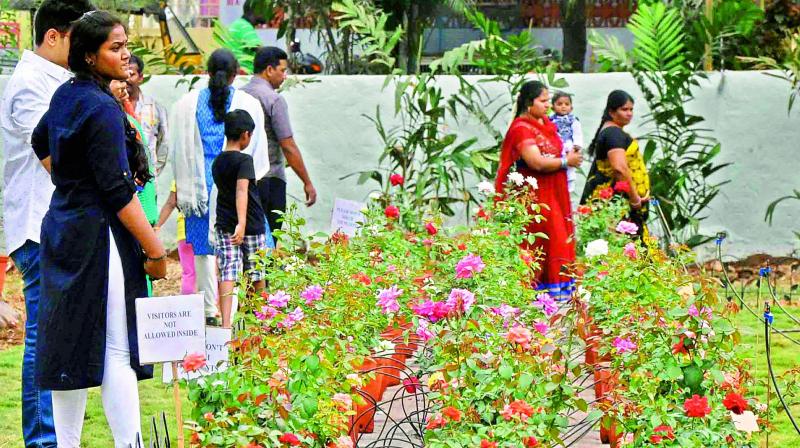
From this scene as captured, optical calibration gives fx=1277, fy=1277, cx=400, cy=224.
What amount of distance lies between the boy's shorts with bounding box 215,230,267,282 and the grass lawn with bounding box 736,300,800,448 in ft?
7.86

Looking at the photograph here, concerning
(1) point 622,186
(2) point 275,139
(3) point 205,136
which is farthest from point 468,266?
(1) point 622,186

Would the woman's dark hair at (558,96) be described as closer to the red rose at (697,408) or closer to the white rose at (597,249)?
the white rose at (597,249)

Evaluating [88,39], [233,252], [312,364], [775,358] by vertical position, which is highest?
[88,39]

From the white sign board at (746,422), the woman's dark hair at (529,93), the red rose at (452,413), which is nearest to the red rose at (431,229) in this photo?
the woman's dark hair at (529,93)

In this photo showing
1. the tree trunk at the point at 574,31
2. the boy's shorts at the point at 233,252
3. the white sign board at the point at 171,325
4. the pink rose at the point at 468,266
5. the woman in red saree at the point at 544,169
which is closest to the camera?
the white sign board at the point at 171,325

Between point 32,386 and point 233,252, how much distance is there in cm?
211

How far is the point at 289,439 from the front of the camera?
3.08 metres

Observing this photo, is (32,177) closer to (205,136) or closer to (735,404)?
(205,136)

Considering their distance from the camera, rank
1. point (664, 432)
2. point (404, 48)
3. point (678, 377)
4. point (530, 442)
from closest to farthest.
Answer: point (530, 442), point (664, 432), point (678, 377), point (404, 48)

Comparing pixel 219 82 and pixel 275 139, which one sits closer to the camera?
pixel 219 82

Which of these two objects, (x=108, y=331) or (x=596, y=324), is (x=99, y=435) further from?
(x=596, y=324)

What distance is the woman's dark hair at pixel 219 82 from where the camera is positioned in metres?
6.62

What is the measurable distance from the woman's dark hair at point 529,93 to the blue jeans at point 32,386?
4.15 m

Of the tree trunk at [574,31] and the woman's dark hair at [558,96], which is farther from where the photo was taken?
the tree trunk at [574,31]
